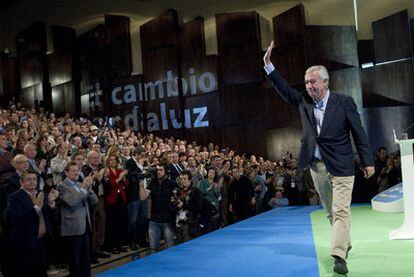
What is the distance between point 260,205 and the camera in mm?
8859

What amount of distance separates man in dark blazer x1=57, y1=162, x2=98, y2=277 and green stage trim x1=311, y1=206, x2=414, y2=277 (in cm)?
212

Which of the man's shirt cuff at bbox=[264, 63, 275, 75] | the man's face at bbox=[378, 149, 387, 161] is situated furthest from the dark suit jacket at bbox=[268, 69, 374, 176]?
the man's face at bbox=[378, 149, 387, 161]

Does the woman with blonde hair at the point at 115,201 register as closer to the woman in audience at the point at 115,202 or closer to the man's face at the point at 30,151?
the woman in audience at the point at 115,202

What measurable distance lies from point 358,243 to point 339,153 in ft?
4.20

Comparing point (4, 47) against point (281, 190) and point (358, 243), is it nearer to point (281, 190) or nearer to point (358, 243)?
point (281, 190)

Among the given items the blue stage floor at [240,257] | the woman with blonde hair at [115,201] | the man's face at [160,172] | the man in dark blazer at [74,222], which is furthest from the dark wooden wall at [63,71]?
the man in dark blazer at [74,222]

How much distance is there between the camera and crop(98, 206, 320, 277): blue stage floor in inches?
129

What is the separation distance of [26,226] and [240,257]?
1.91 metres

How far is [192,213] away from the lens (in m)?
6.00

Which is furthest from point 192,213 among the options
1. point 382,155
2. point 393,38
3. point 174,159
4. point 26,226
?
point 393,38

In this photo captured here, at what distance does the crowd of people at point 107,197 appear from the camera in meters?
4.16

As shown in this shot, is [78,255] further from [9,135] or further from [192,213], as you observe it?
[9,135]

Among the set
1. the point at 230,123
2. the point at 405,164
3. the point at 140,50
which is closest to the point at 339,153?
the point at 405,164

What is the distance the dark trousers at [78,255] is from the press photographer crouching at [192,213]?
1747 millimetres
